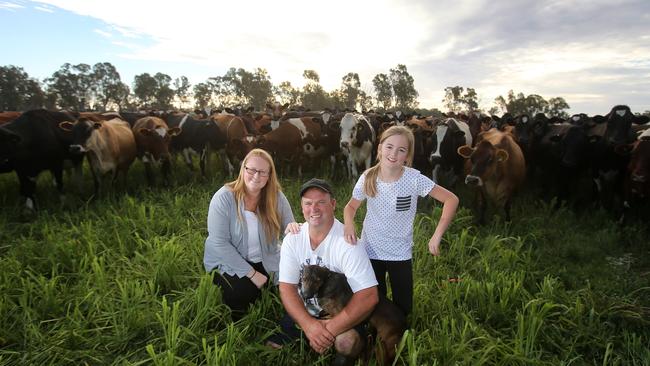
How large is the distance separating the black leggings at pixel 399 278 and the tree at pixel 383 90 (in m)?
79.1

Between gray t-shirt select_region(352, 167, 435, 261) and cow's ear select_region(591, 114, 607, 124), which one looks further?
cow's ear select_region(591, 114, 607, 124)

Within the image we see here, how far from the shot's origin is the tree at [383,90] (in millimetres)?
79812

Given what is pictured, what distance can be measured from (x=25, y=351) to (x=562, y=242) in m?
5.94

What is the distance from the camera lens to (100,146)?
7164 mm

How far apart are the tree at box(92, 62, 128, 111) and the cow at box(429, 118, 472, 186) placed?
8857 centimetres

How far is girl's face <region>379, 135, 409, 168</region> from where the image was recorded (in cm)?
262

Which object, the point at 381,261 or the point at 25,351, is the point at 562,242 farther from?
the point at 25,351

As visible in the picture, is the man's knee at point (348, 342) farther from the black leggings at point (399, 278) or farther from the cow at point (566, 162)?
A: the cow at point (566, 162)

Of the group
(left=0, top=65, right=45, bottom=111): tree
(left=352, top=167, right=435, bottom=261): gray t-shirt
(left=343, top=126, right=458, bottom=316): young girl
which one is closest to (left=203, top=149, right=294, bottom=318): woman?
(left=343, top=126, right=458, bottom=316): young girl

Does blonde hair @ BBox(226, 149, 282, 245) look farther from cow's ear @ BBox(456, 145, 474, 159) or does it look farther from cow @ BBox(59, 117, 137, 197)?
cow @ BBox(59, 117, 137, 197)

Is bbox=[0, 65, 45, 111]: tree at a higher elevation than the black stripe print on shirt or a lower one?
lower

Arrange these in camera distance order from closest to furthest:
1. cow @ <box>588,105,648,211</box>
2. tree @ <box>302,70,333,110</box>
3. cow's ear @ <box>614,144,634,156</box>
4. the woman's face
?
the woman's face
cow's ear @ <box>614,144,634,156</box>
cow @ <box>588,105,648,211</box>
tree @ <box>302,70,333,110</box>

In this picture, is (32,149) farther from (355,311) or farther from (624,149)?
(624,149)

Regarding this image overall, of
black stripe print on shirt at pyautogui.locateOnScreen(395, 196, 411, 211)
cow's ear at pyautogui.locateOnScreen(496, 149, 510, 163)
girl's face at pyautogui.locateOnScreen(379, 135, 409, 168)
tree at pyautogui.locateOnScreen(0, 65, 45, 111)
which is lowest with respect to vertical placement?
tree at pyautogui.locateOnScreen(0, 65, 45, 111)
